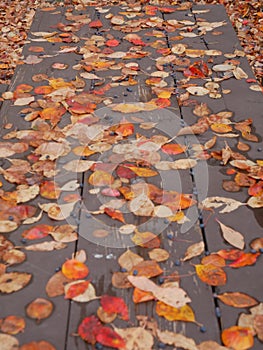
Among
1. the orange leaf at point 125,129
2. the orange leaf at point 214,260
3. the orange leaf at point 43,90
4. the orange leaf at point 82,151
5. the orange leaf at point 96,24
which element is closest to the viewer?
the orange leaf at point 214,260

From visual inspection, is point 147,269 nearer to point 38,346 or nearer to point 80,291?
point 80,291

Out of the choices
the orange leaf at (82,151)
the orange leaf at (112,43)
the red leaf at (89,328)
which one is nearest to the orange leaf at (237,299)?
the red leaf at (89,328)

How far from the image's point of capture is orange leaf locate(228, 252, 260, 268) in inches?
65.8

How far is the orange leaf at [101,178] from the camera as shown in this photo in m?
1.99

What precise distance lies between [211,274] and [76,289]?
15.5 inches

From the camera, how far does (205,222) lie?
5.95 feet

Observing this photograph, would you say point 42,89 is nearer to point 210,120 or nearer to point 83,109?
point 83,109

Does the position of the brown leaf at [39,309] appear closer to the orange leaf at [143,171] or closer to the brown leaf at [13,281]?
the brown leaf at [13,281]

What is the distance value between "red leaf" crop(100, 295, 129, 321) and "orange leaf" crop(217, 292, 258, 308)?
0.27 metres

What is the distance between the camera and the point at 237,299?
1559 mm

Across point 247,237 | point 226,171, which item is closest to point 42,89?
point 226,171

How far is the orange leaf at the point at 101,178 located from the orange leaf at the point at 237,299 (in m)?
0.62

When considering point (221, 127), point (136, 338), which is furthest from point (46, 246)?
point (221, 127)

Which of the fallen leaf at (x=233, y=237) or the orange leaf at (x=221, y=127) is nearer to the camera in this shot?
the fallen leaf at (x=233, y=237)
